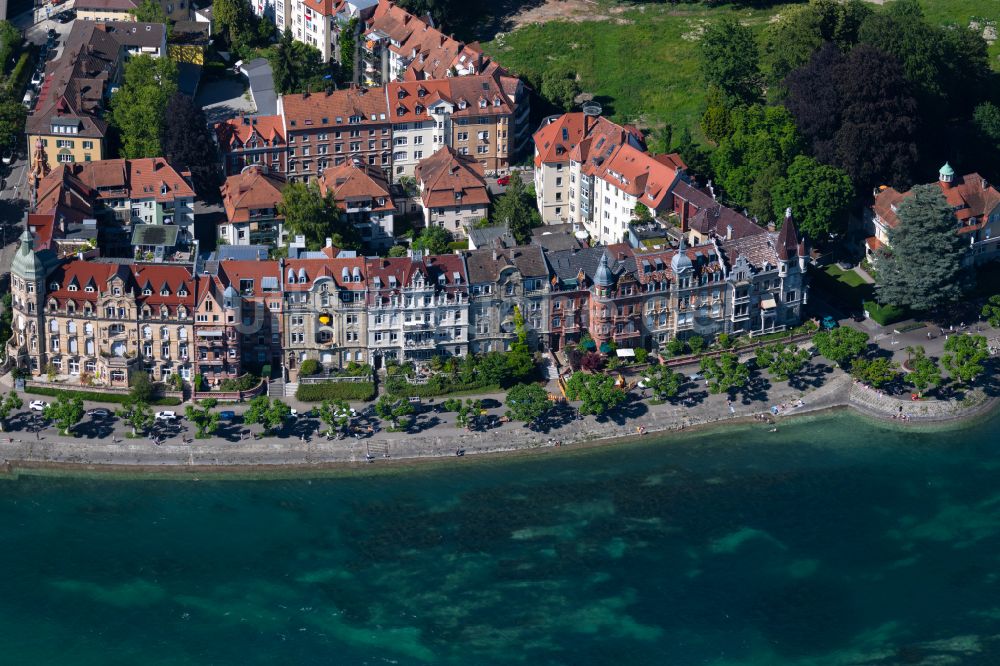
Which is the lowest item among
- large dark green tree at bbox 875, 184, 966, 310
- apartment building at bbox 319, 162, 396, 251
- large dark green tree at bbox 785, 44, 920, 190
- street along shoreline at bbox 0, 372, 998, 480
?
street along shoreline at bbox 0, 372, 998, 480

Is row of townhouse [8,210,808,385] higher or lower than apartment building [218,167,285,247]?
lower

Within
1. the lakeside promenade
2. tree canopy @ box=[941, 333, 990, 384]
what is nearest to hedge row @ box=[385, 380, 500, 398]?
the lakeside promenade

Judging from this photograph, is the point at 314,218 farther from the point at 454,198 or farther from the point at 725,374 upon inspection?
the point at 725,374

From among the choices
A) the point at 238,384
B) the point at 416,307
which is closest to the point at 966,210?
the point at 416,307

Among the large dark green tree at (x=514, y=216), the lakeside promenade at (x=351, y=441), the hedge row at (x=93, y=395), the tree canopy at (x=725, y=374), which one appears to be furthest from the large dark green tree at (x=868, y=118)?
the hedge row at (x=93, y=395)

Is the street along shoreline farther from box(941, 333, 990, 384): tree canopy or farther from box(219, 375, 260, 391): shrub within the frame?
box(941, 333, 990, 384): tree canopy

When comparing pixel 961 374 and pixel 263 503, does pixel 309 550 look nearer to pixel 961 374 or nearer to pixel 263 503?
pixel 263 503
